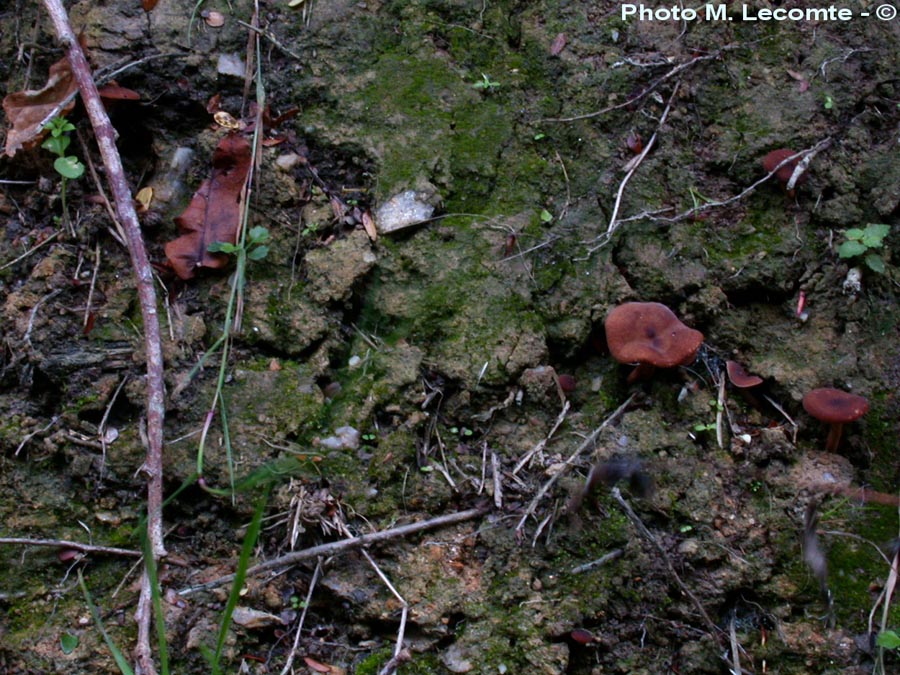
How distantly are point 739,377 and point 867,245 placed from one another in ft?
2.21

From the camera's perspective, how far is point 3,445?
2.34m

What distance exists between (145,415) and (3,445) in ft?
1.43

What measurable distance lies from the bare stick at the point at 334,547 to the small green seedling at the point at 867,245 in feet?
5.54

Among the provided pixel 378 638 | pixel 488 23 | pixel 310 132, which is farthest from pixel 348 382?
pixel 488 23

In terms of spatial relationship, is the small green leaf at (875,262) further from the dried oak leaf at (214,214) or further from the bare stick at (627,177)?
the dried oak leaf at (214,214)

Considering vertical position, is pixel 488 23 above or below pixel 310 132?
above

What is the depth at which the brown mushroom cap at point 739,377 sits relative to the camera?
8.23 feet

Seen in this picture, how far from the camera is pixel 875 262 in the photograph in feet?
8.52

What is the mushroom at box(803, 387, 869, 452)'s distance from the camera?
7.67ft

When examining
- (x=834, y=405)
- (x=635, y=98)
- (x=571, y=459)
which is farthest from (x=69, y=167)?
(x=834, y=405)

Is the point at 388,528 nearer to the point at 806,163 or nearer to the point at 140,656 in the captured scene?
the point at 140,656

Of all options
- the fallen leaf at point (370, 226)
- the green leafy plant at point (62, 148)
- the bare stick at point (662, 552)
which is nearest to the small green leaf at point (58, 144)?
the green leafy plant at point (62, 148)

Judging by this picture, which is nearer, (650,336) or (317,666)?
(317,666)

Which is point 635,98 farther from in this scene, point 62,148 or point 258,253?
point 62,148
